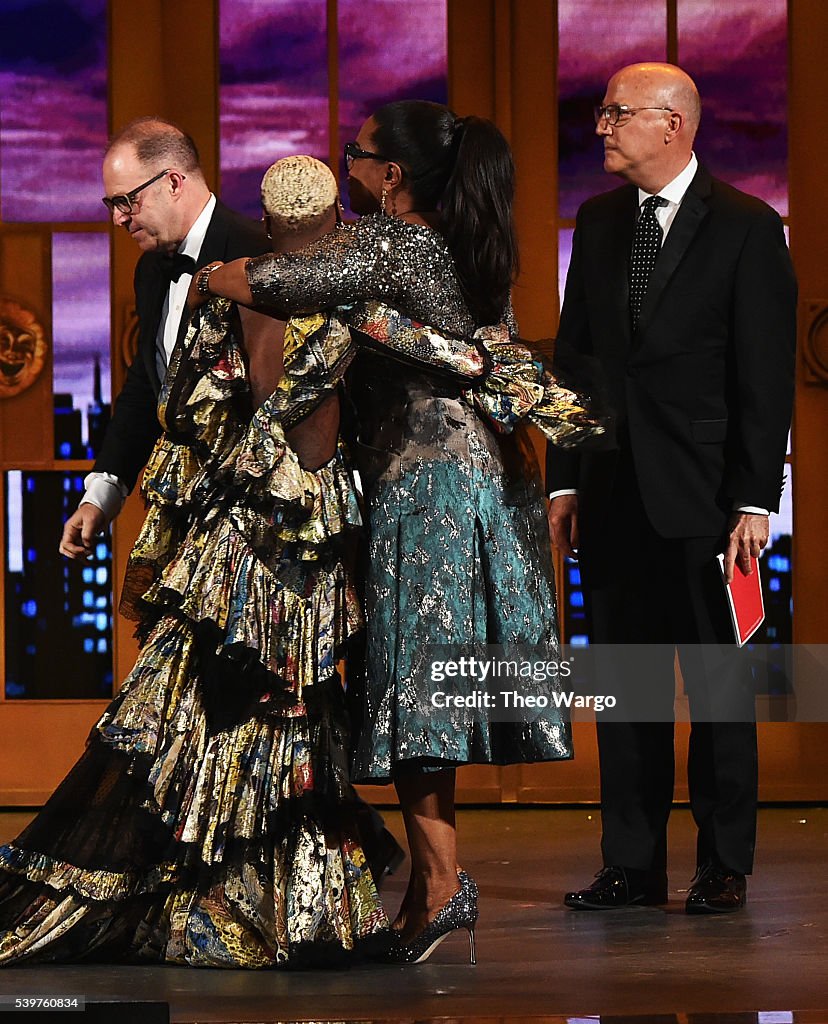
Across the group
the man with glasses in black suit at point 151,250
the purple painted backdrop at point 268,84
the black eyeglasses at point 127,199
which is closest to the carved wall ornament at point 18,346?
the purple painted backdrop at point 268,84

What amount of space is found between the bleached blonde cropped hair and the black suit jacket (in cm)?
32

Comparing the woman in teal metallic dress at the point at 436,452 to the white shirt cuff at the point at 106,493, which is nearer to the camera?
the woman in teal metallic dress at the point at 436,452

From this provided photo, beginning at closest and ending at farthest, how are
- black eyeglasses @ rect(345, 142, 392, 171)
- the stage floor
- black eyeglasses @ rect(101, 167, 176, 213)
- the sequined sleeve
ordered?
the stage floor, the sequined sleeve, black eyeglasses @ rect(345, 142, 392, 171), black eyeglasses @ rect(101, 167, 176, 213)

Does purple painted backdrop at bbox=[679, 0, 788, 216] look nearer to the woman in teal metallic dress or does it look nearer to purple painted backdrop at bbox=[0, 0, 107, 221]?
purple painted backdrop at bbox=[0, 0, 107, 221]

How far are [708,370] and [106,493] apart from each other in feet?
3.67

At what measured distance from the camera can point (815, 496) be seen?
4.50 meters

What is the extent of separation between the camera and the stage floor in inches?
98.4

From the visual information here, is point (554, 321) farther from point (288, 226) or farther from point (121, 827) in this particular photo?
point (121, 827)

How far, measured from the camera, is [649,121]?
3.34 meters

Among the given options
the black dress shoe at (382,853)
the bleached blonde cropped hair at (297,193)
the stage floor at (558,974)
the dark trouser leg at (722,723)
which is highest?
the bleached blonde cropped hair at (297,193)

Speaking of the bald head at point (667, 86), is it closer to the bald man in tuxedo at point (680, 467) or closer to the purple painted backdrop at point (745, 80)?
the bald man in tuxedo at point (680, 467)

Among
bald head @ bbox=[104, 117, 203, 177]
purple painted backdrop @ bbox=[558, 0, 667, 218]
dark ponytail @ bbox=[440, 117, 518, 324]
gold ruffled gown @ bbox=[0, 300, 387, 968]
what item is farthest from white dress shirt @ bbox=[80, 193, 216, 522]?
purple painted backdrop @ bbox=[558, 0, 667, 218]

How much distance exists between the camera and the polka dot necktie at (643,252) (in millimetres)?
3383

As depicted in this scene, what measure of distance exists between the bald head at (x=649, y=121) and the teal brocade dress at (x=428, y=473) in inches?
26.7
